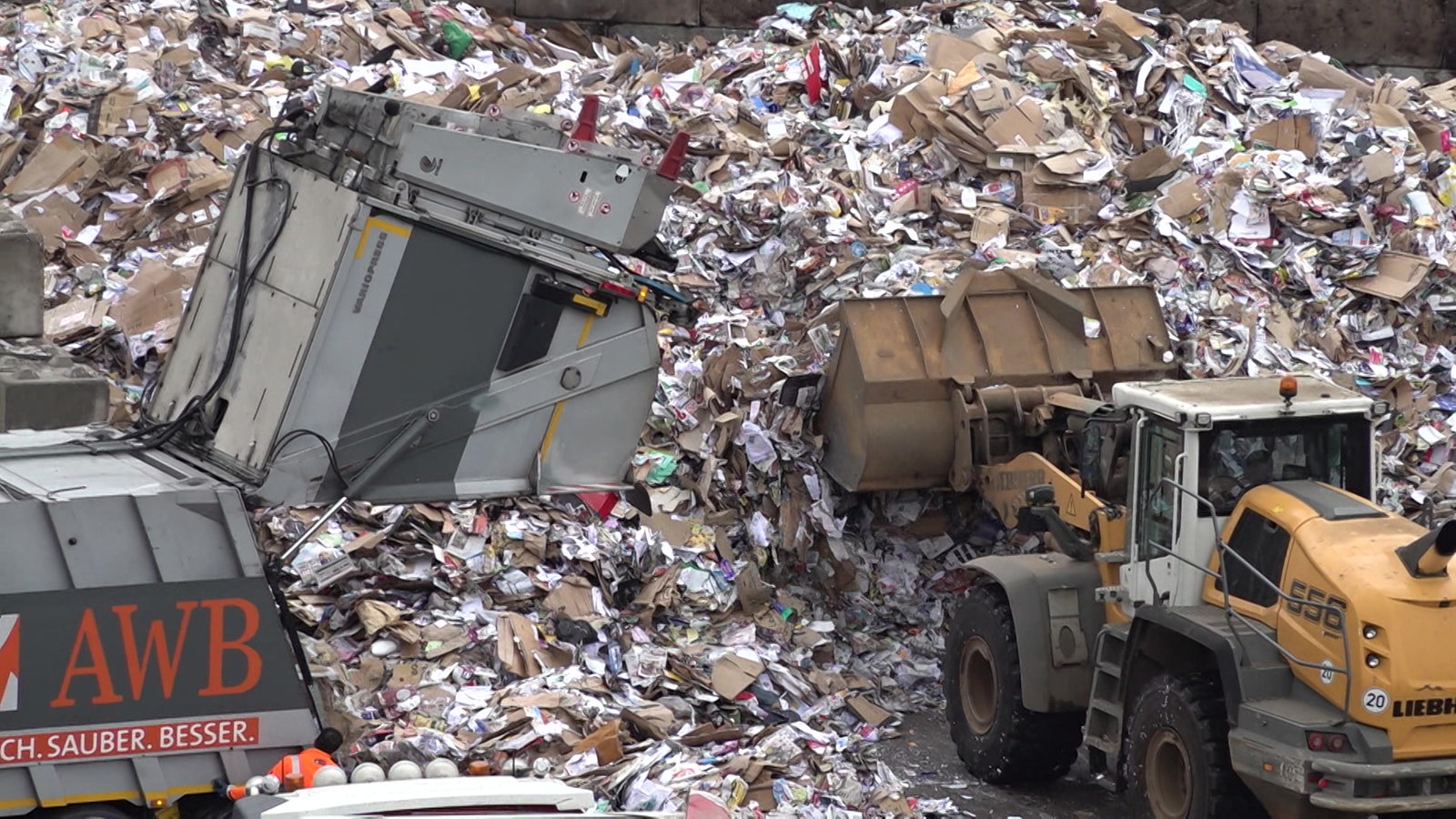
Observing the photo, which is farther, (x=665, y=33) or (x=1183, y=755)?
(x=665, y=33)

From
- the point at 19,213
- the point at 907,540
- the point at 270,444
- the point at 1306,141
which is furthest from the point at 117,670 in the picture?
the point at 1306,141

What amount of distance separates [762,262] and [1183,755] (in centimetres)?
564

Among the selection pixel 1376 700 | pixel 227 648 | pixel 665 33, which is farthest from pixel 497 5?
pixel 1376 700

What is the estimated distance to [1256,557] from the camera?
260 inches

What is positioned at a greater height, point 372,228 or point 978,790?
point 372,228

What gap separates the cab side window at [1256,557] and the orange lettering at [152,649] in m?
3.84

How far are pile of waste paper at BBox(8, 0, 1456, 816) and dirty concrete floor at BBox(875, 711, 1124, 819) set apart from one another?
0.21 meters

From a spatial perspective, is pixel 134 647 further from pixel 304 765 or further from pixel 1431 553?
pixel 1431 553

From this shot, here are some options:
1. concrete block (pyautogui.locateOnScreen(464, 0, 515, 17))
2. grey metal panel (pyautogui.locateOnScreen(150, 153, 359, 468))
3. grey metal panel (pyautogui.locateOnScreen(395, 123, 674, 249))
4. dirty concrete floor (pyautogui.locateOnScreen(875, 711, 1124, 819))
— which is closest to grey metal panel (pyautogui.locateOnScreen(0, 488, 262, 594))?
grey metal panel (pyautogui.locateOnScreen(150, 153, 359, 468))

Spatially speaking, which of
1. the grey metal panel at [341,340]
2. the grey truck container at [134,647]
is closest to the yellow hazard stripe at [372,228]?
the grey metal panel at [341,340]

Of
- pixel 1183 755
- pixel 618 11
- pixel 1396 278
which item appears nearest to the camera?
pixel 1183 755

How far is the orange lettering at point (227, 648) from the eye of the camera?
19.9 ft

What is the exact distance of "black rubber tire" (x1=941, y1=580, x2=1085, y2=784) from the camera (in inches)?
307

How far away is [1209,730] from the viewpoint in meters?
6.37
